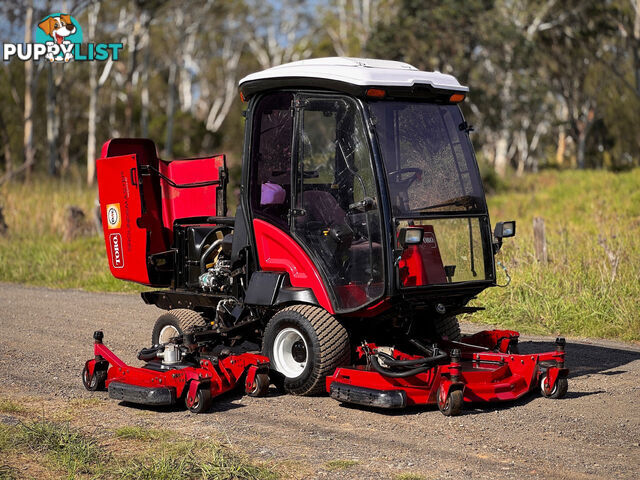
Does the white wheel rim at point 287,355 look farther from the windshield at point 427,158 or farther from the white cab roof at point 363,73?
the white cab roof at point 363,73

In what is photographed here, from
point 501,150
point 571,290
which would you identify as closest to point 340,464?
point 571,290

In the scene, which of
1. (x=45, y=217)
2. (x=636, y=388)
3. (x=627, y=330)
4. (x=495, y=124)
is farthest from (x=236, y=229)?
(x=495, y=124)

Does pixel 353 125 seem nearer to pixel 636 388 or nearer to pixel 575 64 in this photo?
pixel 636 388

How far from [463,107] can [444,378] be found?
34623 millimetres

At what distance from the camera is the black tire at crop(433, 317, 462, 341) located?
7719 mm

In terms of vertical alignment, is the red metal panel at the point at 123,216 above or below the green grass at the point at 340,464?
above

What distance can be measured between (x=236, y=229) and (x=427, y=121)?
177 cm

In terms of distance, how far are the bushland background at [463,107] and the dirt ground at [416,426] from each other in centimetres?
320

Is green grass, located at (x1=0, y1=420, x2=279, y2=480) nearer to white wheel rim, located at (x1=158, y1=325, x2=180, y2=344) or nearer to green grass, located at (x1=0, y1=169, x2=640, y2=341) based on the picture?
white wheel rim, located at (x1=158, y1=325, x2=180, y2=344)

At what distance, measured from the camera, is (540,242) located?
12695 mm

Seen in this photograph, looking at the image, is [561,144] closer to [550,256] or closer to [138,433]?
[550,256]

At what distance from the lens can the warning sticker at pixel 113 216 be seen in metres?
8.31

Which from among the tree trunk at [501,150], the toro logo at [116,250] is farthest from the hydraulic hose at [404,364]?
the tree trunk at [501,150]

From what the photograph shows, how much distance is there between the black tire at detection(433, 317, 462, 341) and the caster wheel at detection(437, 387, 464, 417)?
1375 millimetres
